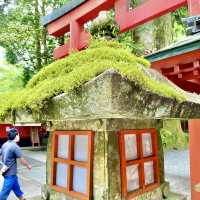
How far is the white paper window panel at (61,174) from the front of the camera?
3.05m

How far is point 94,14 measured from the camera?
6133 millimetres

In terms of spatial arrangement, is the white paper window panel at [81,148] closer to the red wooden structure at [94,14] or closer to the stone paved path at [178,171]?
the red wooden structure at [94,14]

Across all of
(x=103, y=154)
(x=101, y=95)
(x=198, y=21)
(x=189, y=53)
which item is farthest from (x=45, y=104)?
(x=198, y=21)

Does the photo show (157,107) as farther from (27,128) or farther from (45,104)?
(27,128)

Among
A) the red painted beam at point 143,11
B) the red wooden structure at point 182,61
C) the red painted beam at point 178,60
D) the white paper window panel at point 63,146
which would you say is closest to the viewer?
the white paper window panel at point 63,146

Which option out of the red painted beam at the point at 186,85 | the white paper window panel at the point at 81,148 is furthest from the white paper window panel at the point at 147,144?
the red painted beam at the point at 186,85

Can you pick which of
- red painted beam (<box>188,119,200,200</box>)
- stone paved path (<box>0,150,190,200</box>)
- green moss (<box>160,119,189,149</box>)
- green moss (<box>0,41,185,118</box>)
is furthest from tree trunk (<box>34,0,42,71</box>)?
green moss (<box>0,41,185,118</box>)

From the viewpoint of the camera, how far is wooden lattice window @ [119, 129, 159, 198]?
9.06 ft

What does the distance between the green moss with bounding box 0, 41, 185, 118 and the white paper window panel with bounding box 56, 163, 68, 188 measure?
0.83 m

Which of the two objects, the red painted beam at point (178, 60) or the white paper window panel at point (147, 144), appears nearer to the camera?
the white paper window panel at point (147, 144)

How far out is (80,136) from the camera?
2.89 metres

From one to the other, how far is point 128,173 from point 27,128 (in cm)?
1464

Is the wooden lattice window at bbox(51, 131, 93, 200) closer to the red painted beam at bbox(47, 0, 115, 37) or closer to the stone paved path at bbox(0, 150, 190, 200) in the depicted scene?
the red painted beam at bbox(47, 0, 115, 37)

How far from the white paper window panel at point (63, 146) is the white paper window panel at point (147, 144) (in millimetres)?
766
